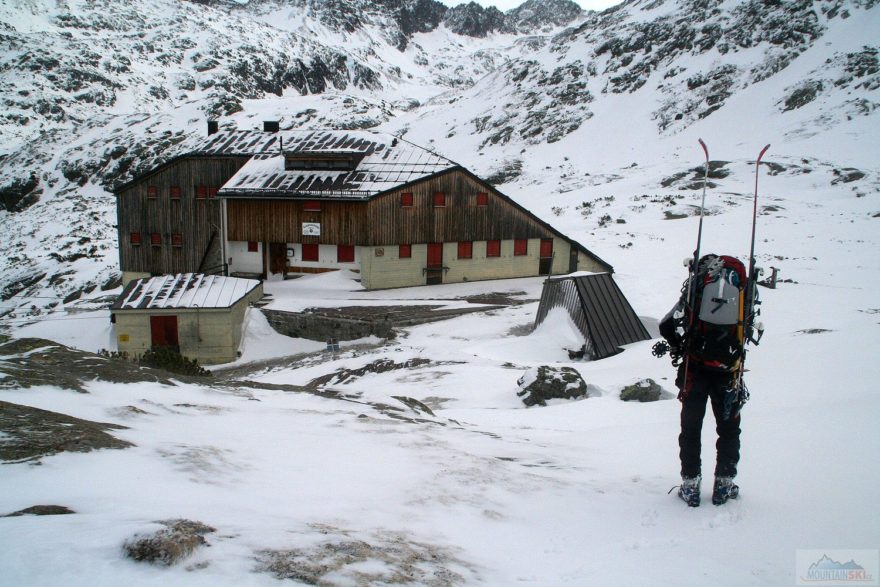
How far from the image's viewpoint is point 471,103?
288ft

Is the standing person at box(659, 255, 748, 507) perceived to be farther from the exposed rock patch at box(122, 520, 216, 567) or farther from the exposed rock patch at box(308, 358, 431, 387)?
the exposed rock patch at box(308, 358, 431, 387)

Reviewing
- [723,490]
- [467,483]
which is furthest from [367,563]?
[723,490]

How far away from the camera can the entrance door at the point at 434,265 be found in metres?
32.4

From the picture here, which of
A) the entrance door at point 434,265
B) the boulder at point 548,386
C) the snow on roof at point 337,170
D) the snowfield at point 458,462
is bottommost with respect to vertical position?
the boulder at point 548,386

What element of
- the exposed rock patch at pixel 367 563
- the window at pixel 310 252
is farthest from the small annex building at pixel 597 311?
the window at pixel 310 252

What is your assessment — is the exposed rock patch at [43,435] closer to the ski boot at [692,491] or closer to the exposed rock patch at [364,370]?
the ski boot at [692,491]

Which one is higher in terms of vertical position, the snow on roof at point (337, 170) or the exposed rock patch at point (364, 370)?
the snow on roof at point (337, 170)

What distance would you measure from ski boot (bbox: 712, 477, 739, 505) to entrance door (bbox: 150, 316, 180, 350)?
22542 mm

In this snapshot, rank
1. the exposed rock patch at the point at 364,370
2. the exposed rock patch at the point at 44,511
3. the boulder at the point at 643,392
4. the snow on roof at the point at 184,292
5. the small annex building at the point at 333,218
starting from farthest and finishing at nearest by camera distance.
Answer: the small annex building at the point at 333,218
the snow on roof at the point at 184,292
the exposed rock patch at the point at 364,370
the boulder at the point at 643,392
the exposed rock patch at the point at 44,511

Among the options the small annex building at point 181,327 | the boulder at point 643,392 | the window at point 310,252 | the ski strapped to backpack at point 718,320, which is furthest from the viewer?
the window at point 310,252

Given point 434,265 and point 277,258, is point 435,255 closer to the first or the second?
point 434,265

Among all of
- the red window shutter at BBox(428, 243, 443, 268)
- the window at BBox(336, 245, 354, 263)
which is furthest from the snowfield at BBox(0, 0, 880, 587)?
the red window shutter at BBox(428, 243, 443, 268)

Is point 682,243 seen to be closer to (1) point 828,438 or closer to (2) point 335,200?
(2) point 335,200

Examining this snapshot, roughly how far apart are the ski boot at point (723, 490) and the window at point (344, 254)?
27.1 m
